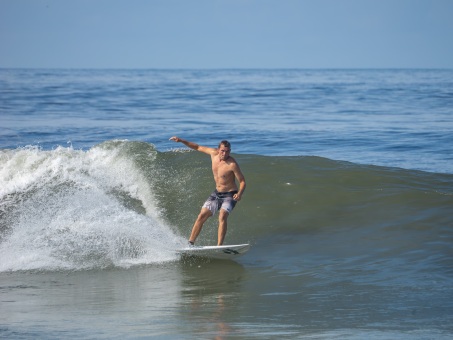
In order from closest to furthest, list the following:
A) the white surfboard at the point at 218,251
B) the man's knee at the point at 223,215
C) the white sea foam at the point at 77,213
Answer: the white surfboard at the point at 218,251 < the man's knee at the point at 223,215 < the white sea foam at the point at 77,213

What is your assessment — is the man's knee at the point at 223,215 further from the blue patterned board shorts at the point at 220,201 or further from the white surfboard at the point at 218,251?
the white surfboard at the point at 218,251

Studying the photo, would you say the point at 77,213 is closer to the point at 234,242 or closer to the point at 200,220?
the point at 200,220

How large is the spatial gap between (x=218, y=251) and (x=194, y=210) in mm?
3182

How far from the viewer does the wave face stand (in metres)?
10.5

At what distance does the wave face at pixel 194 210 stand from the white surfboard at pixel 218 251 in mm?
289

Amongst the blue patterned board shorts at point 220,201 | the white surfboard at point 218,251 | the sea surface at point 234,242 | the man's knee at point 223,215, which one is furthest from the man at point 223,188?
the sea surface at point 234,242

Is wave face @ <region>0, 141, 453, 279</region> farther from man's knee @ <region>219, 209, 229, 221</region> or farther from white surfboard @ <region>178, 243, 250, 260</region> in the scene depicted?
man's knee @ <region>219, 209, 229, 221</region>

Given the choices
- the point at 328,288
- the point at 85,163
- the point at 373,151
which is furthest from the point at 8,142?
the point at 328,288

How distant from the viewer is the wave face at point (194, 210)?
413 inches

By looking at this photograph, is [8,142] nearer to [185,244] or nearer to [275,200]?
[275,200]

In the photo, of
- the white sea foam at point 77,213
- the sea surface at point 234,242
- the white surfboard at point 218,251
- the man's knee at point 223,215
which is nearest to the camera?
the sea surface at point 234,242

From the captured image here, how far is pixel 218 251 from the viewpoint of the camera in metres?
10.3

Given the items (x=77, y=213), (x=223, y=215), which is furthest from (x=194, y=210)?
(x=223, y=215)

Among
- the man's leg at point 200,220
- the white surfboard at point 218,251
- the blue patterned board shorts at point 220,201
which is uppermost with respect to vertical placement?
the blue patterned board shorts at point 220,201
